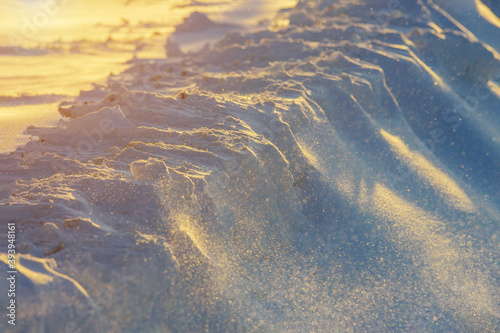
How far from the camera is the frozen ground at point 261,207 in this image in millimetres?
1827

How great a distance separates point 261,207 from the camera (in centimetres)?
263

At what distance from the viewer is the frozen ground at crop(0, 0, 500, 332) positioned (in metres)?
1.83

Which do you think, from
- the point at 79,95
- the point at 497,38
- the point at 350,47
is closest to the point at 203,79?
the point at 79,95

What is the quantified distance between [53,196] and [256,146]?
1.40m

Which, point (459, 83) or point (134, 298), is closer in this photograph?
point (134, 298)

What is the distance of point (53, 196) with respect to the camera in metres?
2.16

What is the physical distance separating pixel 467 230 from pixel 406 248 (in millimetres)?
871

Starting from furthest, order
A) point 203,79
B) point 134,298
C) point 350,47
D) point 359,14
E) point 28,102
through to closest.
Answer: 1. point 359,14
2. point 350,47
3. point 203,79
4. point 28,102
5. point 134,298

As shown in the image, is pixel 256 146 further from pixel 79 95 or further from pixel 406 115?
pixel 406 115

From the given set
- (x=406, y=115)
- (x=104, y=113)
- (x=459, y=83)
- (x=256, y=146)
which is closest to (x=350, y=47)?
(x=406, y=115)

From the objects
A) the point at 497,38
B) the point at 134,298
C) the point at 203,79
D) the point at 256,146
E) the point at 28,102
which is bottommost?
the point at 28,102

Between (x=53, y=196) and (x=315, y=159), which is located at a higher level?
(x=315, y=159)

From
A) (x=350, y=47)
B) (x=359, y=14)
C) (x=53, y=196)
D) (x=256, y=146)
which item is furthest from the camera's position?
(x=359, y=14)

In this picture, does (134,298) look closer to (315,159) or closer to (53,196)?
(53,196)
